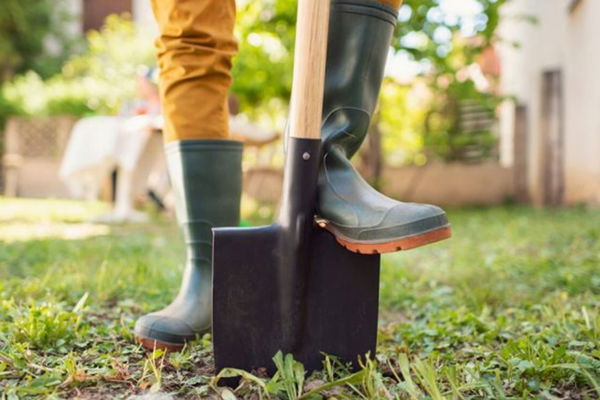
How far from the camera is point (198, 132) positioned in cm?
136

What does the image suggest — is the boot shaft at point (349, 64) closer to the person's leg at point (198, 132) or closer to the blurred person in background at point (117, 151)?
the person's leg at point (198, 132)

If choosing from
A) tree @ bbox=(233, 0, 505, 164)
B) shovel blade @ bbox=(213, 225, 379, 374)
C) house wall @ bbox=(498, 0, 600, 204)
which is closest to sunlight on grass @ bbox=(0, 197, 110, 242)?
tree @ bbox=(233, 0, 505, 164)

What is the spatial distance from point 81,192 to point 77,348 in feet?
15.8

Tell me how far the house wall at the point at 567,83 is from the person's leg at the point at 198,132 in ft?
13.6

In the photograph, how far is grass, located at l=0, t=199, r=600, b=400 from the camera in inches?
39.8

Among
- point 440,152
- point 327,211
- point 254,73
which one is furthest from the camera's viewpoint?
point 440,152

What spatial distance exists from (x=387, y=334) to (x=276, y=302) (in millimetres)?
392

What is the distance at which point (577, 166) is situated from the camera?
6094 mm

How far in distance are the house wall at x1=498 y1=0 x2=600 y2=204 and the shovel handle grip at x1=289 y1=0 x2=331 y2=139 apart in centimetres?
433

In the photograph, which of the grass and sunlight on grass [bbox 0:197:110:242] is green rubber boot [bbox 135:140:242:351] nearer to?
the grass

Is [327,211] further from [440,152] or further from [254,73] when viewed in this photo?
[440,152]

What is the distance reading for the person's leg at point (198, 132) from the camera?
1307 millimetres

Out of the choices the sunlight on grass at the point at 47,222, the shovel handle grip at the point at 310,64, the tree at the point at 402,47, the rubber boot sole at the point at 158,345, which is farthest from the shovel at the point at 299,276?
the tree at the point at 402,47

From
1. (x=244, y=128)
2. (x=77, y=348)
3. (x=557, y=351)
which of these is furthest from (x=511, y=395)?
(x=244, y=128)
